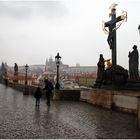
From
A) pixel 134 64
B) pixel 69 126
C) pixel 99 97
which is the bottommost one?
pixel 69 126

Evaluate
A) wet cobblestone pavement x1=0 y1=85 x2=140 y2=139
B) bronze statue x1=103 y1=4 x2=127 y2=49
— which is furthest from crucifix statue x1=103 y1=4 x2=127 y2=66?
wet cobblestone pavement x1=0 y1=85 x2=140 y2=139

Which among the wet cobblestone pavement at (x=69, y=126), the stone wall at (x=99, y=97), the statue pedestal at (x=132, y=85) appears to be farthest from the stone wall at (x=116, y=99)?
the statue pedestal at (x=132, y=85)

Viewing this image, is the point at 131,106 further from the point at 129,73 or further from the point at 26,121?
the point at 26,121

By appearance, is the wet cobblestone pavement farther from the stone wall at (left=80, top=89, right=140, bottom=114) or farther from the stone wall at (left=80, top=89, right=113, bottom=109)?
the stone wall at (left=80, top=89, right=113, bottom=109)

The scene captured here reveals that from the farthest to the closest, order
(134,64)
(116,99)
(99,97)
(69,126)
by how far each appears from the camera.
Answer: (99,97), (134,64), (116,99), (69,126)

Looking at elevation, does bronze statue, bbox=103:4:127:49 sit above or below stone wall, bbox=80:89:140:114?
above

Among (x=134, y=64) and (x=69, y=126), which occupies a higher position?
(x=134, y=64)

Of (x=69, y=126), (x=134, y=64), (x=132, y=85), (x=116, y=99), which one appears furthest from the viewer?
(x=134, y=64)

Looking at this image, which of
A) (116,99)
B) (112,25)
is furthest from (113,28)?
(116,99)

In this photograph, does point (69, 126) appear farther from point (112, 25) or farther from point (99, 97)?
point (112, 25)

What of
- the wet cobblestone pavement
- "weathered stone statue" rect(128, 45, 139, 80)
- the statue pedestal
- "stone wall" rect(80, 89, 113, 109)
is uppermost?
"weathered stone statue" rect(128, 45, 139, 80)

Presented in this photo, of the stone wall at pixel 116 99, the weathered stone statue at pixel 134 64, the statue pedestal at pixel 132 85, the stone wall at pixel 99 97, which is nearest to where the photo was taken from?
the stone wall at pixel 116 99

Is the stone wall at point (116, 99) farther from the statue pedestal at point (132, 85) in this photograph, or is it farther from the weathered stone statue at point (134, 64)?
the weathered stone statue at point (134, 64)

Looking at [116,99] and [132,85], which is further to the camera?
[132,85]
